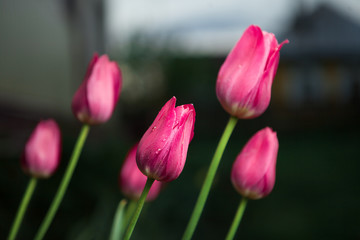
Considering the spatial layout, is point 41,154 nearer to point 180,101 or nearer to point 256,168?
point 256,168

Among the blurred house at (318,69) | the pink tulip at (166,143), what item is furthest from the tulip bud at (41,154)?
the blurred house at (318,69)

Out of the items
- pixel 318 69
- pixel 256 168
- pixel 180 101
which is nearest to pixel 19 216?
pixel 256 168

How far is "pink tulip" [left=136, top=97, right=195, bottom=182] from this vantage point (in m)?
0.30

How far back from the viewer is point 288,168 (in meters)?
4.56

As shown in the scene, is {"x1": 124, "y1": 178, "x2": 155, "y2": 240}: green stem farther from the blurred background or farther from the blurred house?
the blurred house

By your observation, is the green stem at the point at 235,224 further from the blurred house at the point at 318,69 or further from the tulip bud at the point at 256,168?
the blurred house at the point at 318,69

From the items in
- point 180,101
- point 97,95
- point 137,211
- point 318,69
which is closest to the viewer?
point 137,211

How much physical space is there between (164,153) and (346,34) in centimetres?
1132

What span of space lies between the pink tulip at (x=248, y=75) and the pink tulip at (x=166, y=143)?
60 mm

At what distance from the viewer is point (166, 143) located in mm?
302

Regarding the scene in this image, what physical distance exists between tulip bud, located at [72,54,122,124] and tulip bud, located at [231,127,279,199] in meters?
0.12

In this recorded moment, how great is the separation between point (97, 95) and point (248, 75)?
0.44 feet

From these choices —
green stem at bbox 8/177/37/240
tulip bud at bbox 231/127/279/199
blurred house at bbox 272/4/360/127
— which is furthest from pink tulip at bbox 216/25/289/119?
blurred house at bbox 272/4/360/127

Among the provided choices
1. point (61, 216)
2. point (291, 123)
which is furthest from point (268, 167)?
point (291, 123)
